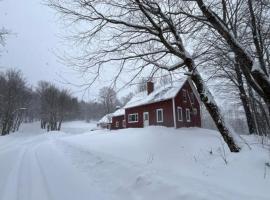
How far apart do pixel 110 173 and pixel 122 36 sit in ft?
16.2

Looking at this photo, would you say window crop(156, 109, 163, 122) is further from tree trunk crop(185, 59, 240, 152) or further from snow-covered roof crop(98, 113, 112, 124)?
snow-covered roof crop(98, 113, 112, 124)

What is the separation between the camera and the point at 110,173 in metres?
6.28

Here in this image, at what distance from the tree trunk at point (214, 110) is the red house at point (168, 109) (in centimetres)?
1333

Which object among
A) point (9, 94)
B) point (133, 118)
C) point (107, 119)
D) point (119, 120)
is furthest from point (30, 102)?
point (133, 118)

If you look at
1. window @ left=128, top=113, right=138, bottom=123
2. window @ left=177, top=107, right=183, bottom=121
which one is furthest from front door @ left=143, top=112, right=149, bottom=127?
window @ left=177, top=107, right=183, bottom=121

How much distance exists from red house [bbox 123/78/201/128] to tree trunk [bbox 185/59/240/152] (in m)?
13.3

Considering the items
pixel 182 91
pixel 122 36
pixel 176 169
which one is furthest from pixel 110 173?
pixel 182 91

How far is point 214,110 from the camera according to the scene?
6914 mm

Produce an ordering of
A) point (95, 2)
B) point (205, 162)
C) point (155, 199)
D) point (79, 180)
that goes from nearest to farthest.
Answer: point (155, 199) → point (79, 180) → point (205, 162) → point (95, 2)

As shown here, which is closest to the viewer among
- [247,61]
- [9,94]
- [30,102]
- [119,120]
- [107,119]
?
[247,61]

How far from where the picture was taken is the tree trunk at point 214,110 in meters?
6.45

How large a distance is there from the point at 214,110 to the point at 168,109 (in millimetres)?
16040

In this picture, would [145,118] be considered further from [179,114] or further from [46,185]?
[46,185]

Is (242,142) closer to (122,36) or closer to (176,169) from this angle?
(176,169)
